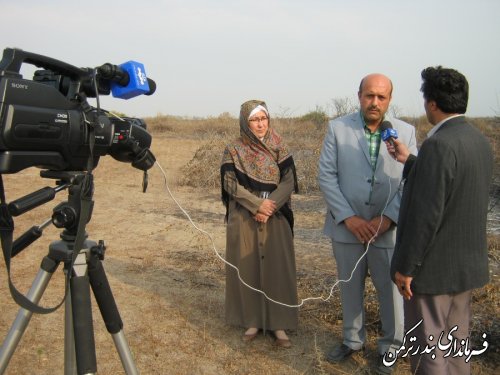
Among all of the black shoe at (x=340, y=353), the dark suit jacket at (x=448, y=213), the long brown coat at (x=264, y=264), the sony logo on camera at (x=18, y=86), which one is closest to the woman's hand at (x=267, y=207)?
the long brown coat at (x=264, y=264)

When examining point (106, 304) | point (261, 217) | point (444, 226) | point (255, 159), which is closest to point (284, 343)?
point (261, 217)

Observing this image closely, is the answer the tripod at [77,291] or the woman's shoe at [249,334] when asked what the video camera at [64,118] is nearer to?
the tripod at [77,291]

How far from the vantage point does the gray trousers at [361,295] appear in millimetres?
3062

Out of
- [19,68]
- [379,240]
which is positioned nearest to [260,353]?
[379,240]

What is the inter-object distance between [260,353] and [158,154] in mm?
12510

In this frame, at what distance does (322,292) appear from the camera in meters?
4.19

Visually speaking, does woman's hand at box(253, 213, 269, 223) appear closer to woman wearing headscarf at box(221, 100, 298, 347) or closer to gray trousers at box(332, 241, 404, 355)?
→ woman wearing headscarf at box(221, 100, 298, 347)

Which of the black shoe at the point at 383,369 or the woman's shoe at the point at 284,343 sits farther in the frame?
the woman's shoe at the point at 284,343

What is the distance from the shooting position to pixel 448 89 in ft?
7.36

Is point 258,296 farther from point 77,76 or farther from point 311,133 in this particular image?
point 311,133

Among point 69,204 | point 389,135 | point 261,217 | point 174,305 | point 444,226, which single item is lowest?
point 174,305

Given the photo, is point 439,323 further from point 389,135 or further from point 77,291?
point 77,291

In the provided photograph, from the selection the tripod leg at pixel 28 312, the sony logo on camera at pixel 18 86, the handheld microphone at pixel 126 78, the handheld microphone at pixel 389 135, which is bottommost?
the tripod leg at pixel 28 312

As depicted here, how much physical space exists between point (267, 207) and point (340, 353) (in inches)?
43.6
